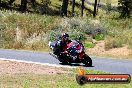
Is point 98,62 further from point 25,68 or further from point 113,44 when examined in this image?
point 113,44

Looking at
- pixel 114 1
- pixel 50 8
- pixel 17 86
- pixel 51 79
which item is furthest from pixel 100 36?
pixel 114 1

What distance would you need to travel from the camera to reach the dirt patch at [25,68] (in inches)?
615

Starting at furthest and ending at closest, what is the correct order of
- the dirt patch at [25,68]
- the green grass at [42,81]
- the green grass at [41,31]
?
the green grass at [41,31] → the dirt patch at [25,68] → the green grass at [42,81]

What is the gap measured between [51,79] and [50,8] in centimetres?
5530

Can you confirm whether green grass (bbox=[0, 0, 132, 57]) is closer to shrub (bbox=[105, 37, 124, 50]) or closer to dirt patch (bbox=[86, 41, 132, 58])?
shrub (bbox=[105, 37, 124, 50])

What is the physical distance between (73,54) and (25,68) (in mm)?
3318

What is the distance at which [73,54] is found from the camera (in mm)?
18922

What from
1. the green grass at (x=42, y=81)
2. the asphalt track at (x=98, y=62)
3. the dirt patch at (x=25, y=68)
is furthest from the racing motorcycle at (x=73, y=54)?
the green grass at (x=42, y=81)

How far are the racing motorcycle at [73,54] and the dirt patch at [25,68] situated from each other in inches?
73.1

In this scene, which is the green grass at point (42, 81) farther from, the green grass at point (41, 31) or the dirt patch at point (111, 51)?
the green grass at point (41, 31)

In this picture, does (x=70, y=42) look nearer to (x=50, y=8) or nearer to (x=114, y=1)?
(x=50, y=8)

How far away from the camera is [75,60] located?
19.2 m

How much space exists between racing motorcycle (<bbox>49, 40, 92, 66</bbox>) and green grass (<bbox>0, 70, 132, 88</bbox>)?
11.7 ft

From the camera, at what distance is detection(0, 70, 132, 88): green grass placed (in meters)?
12.8
